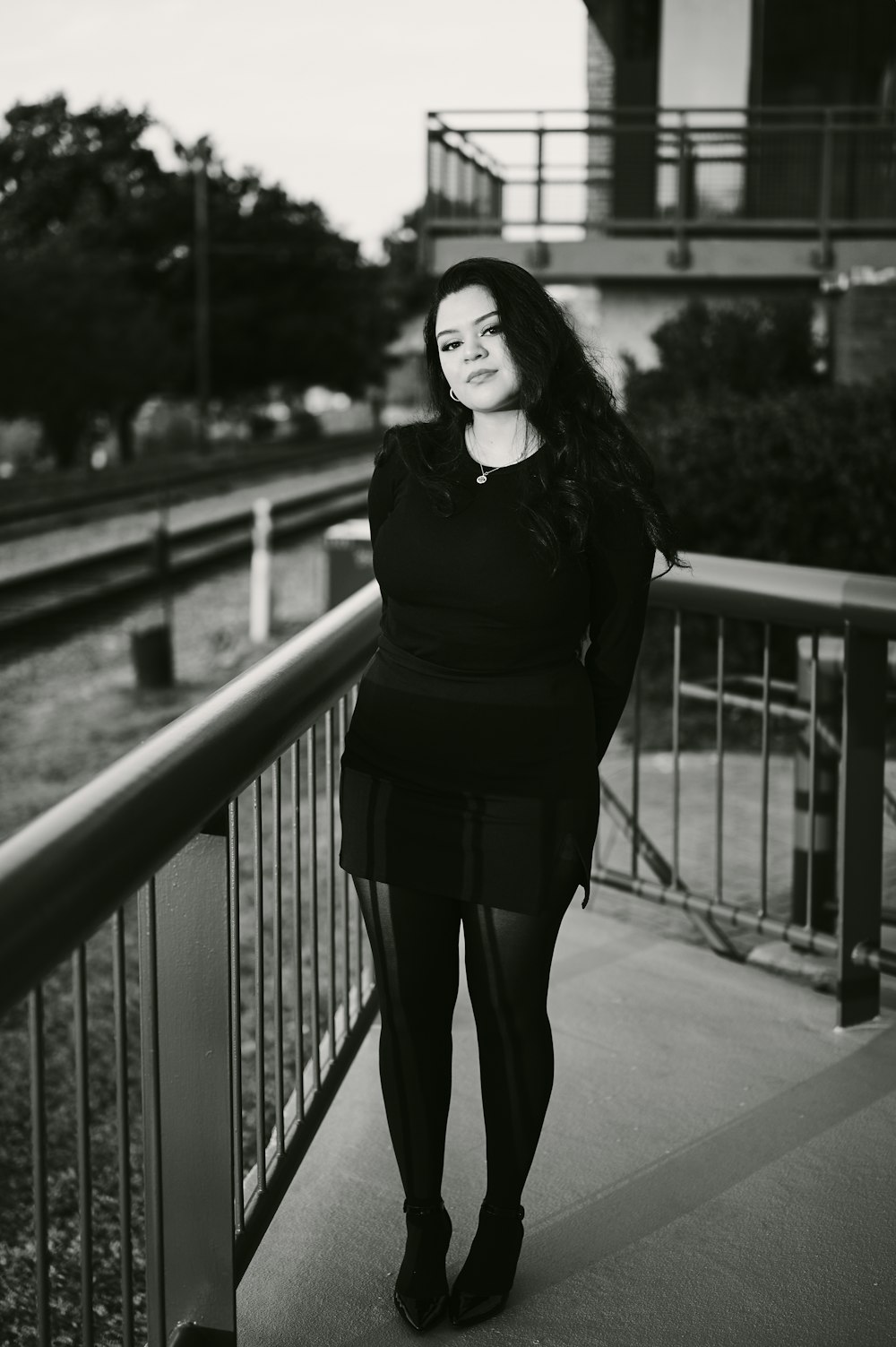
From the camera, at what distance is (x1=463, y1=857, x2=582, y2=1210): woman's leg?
2549mm

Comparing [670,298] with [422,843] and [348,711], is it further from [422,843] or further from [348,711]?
[422,843]

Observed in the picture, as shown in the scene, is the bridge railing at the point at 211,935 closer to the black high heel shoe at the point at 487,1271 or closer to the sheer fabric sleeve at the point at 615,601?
the black high heel shoe at the point at 487,1271

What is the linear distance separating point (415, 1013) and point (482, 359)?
105 centimetres

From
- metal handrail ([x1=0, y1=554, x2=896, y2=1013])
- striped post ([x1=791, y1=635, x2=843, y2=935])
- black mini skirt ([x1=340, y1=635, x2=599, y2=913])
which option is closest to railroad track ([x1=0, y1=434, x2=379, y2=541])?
striped post ([x1=791, y1=635, x2=843, y2=935])

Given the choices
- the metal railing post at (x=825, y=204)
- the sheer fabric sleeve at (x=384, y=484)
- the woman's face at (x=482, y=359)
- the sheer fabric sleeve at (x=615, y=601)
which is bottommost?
the sheer fabric sleeve at (x=615, y=601)

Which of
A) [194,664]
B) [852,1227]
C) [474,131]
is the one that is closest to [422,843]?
[852,1227]

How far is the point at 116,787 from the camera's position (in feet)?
6.36

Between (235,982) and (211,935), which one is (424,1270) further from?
(211,935)

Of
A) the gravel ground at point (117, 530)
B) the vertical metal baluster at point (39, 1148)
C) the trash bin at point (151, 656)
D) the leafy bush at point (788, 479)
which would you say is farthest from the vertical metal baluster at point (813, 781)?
the gravel ground at point (117, 530)

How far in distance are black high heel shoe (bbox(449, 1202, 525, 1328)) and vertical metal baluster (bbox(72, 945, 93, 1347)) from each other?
0.82 meters

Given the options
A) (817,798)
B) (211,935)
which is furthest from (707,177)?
(211,935)

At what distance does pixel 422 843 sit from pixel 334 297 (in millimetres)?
62993

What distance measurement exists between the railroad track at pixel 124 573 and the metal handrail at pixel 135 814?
1391 cm

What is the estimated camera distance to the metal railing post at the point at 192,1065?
2.28m
